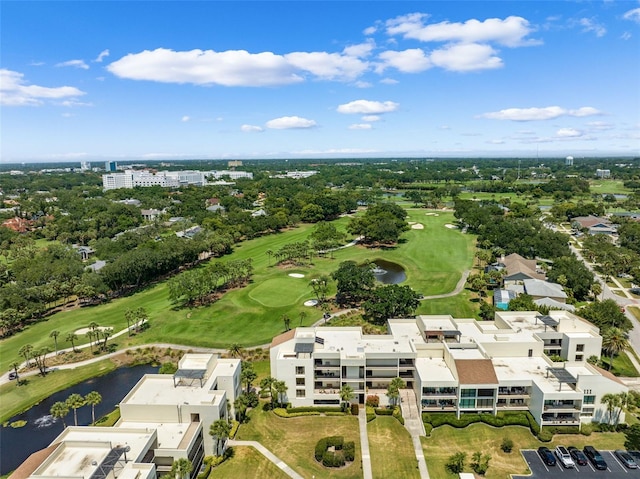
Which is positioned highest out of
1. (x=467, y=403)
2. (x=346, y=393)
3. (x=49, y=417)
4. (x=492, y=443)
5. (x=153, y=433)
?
(x=153, y=433)

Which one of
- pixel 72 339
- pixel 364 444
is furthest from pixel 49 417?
pixel 364 444

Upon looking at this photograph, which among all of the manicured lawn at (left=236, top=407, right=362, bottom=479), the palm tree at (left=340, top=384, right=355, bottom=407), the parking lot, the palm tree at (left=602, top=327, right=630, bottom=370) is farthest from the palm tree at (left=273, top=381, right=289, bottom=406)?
the palm tree at (left=602, top=327, right=630, bottom=370)

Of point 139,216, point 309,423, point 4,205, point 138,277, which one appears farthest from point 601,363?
point 4,205

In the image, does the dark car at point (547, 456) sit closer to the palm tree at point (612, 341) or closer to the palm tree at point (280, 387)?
the palm tree at point (612, 341)

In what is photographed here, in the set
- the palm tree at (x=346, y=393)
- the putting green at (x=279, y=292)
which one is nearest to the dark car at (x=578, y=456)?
the palm tree at (x=346, y=393)

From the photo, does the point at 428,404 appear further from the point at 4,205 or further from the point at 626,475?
the point at 4,205

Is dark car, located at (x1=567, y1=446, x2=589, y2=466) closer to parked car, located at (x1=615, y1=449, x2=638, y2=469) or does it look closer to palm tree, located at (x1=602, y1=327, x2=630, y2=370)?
parked car, located at (x1=615, y1=449, x2=638, y2=469)

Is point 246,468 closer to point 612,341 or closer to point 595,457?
point 595,457
